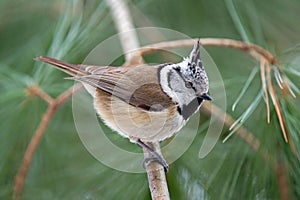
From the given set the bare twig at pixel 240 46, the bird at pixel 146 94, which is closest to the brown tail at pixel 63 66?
the bird at pixel 146 94

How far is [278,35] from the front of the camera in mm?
1696

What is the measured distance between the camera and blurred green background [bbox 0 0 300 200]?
115 cm

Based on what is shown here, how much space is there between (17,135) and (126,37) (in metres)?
0.39

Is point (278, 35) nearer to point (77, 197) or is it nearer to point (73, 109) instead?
point (73, 109)

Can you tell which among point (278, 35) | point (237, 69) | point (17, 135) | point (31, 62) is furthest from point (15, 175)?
point (278, 35)

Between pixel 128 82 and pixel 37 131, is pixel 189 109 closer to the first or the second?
pixel 128 82

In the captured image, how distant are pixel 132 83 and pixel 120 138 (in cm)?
15

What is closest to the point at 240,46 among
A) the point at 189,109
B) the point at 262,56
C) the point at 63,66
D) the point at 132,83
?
the point at 262,56

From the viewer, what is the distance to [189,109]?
1365mm

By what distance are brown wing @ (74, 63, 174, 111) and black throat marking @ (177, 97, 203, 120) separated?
7 cm

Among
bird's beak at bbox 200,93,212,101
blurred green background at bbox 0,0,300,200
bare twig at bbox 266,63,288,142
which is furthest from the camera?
bird's beak at bbox 200,93,212,101

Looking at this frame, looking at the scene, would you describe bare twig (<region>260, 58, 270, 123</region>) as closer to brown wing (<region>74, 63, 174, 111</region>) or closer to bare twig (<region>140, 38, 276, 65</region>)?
bare twig (<region>140, 38, 276, 65</region>)

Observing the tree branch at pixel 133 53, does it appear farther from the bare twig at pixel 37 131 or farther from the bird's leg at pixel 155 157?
the bare twig at pixel 37 131

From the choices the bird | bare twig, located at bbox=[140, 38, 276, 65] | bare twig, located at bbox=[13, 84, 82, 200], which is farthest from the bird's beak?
bare twig, located at bbox=[13, 84, 82, 200]
